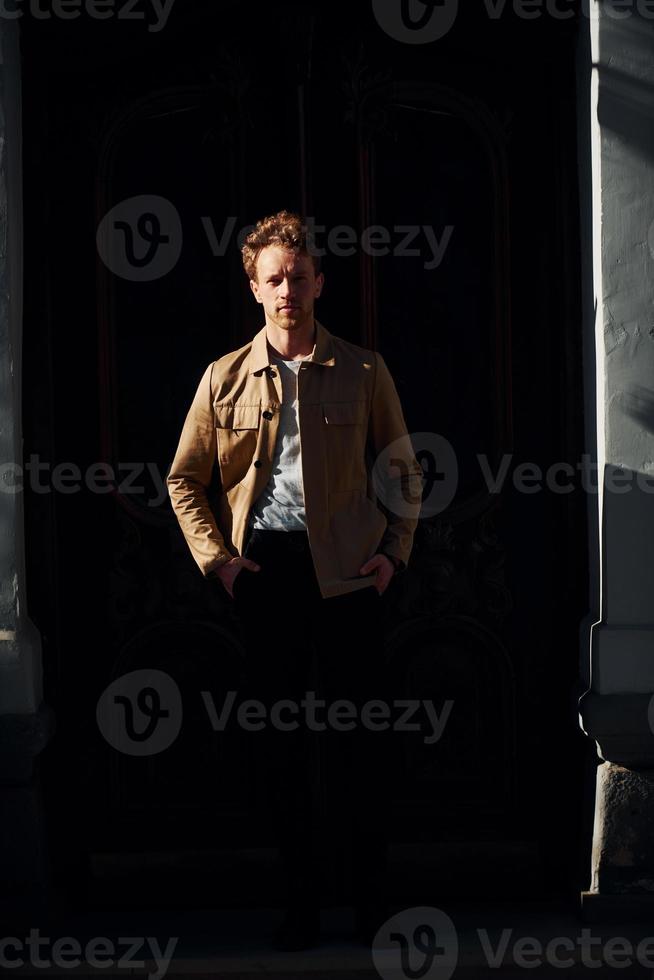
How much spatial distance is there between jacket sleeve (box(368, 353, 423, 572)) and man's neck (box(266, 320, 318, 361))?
0.71 feet

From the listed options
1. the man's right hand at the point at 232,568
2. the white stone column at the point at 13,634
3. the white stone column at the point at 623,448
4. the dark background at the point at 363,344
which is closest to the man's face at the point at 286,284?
the dark background at the point at 363,344

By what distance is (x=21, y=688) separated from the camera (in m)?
4.08

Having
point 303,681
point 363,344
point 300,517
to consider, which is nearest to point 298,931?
point 303,681

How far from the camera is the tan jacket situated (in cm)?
384

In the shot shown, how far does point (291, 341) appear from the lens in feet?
12.9

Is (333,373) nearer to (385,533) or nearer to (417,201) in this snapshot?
(385,533)

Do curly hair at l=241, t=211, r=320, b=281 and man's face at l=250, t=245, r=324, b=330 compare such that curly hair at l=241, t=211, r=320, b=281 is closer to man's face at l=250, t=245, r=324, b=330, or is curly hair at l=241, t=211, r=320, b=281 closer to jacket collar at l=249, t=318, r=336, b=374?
man's face at l=250, t=245, r=324, b=330

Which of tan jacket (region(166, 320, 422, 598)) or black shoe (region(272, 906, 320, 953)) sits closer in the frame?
tan jacket (region(166, 320, 422, 598))

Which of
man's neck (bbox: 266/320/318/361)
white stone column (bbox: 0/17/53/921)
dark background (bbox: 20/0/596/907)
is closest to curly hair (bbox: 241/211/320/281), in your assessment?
man's neck (bbox: 266/320/318/361)

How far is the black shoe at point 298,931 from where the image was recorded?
3.96 metres

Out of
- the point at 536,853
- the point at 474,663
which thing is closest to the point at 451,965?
the point at 536,853

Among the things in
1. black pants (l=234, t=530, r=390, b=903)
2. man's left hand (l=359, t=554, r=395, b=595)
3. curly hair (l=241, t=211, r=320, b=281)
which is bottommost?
black pants (l=234, t=530, r=390, b=903)

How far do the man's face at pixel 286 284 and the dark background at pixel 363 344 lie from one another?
59 centimetres

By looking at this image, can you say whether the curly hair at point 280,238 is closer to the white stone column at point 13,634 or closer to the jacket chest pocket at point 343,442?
the jacket chest pocket at point 343,442
